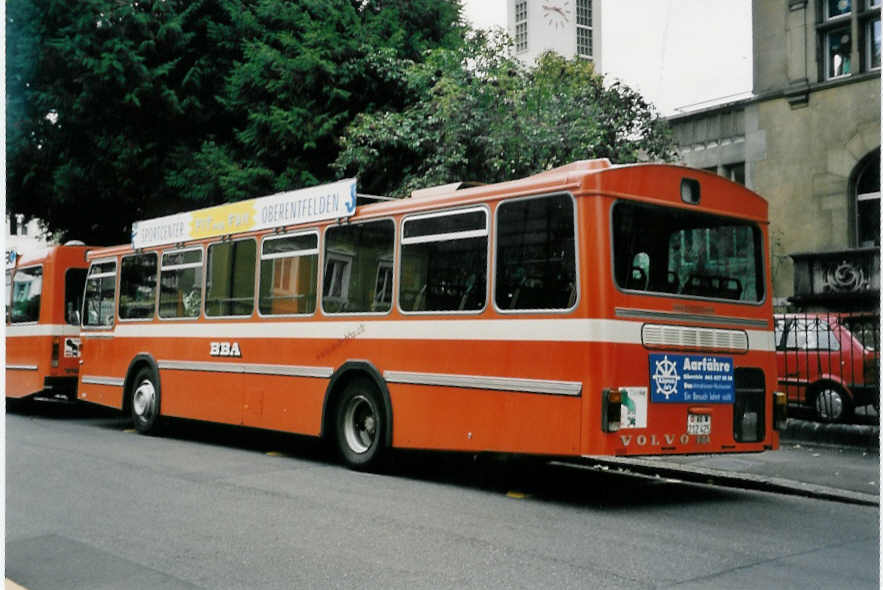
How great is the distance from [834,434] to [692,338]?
4.52 meters

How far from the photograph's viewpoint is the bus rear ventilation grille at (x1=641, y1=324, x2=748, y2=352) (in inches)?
346

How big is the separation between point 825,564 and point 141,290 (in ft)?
36.3

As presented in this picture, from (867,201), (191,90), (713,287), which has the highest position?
(191,90)

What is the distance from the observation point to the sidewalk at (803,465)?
967cm

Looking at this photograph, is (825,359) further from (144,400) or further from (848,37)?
(848,37)

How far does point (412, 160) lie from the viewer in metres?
18.3

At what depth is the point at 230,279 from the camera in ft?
42.9

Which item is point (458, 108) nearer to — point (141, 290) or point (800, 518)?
point (141, 290)

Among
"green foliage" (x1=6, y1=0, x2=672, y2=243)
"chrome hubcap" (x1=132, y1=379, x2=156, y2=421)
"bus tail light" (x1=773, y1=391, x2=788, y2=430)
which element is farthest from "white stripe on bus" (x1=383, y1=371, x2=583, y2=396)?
"green foliage" (x1=6, y1=0, x2=672, y2=243)

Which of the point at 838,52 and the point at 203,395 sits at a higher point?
the point at 838,52

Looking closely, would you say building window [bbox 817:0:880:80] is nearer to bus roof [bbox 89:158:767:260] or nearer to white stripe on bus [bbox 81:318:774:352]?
bus roof [bbox 89:158:767:260]

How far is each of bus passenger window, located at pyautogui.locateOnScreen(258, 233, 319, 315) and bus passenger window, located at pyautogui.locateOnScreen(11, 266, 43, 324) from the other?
6982 millimetres

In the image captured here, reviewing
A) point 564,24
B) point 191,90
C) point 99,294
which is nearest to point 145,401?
point 99,294

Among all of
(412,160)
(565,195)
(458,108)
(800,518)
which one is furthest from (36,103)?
(800,518)
